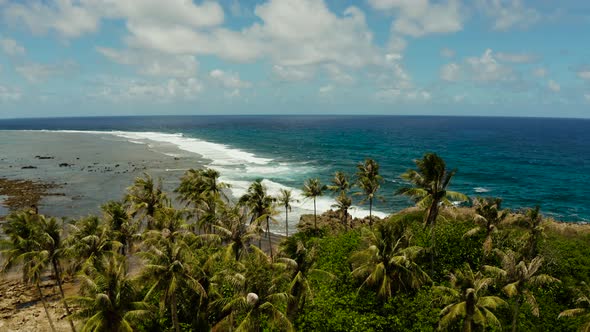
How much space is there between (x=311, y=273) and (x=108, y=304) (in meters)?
14.9

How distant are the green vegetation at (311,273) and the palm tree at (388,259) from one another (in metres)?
0.12

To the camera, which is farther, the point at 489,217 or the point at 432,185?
the point at 489,217

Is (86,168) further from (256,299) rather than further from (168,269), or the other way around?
(256,299)

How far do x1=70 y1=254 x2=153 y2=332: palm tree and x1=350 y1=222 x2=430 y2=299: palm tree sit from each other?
17934 mm

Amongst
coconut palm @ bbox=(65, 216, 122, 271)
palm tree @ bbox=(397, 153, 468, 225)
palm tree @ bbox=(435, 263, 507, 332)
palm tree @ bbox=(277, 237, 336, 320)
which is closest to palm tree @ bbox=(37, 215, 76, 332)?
coconut palm @ bbox=(65, 216, 122, 271)

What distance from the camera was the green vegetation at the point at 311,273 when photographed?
2447 cm

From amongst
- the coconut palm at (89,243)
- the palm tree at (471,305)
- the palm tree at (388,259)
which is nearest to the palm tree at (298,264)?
the palm tree at (388,259)

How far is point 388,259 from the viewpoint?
3159 centimetres

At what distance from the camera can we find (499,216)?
3862 cm

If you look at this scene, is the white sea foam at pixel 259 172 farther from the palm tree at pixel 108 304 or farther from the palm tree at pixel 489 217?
the palm tree at pixel 108 304

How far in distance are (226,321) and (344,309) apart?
473 inches

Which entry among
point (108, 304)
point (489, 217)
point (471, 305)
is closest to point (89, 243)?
point (108, 304)

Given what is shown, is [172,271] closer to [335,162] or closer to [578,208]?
[578,208]

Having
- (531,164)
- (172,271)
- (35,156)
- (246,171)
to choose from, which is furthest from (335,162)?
(35,156)
